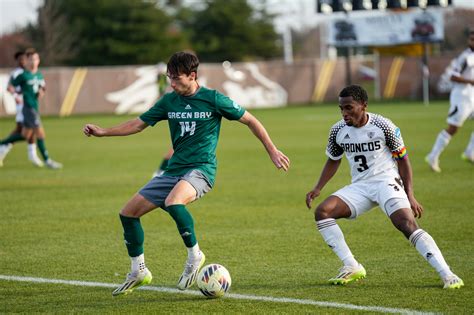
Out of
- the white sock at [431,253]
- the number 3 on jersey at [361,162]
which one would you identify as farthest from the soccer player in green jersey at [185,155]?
the white sock at [431,253]

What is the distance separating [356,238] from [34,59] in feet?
33.8

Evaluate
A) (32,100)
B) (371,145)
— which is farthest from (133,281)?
(32,100)

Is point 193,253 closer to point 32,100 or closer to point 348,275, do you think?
point 348,275

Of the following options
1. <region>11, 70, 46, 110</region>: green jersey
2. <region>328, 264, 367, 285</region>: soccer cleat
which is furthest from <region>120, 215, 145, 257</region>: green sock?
<region>11, 70, 46, 110</region>: green jersey

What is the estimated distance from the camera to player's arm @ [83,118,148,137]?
23.8ft

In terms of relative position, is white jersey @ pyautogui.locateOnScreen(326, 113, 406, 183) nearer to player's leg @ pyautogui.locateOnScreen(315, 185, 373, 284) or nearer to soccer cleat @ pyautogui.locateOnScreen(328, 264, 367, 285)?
player's leg @ pyautogui.locateOnScreen(315, 185, 373, 284)

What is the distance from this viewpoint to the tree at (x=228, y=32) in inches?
2640

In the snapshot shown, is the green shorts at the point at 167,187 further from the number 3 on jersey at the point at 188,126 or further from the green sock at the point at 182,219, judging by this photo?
the number 3 on jersey at the point at 188,126

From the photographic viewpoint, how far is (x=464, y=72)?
50.5 ft

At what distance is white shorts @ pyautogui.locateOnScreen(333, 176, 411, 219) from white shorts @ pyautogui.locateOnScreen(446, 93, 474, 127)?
8.56 m

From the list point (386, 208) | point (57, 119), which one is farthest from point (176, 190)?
point (57, 119)

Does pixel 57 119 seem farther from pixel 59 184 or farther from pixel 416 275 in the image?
pixel 416 275

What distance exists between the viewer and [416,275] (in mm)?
7637

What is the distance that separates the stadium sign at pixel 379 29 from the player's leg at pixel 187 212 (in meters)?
38.1
